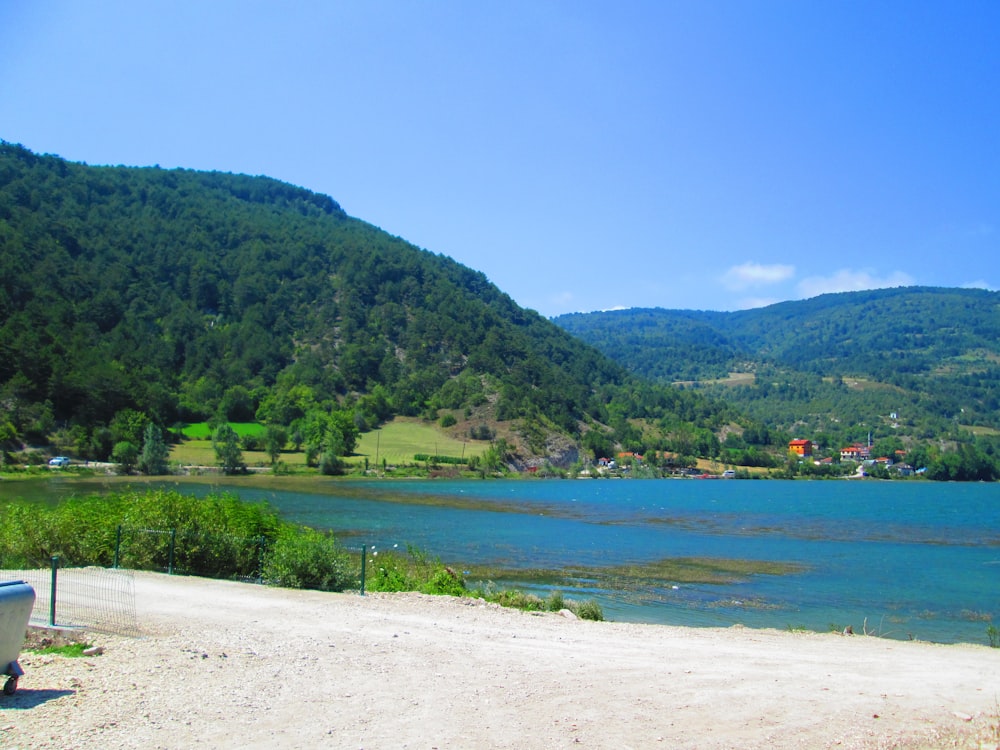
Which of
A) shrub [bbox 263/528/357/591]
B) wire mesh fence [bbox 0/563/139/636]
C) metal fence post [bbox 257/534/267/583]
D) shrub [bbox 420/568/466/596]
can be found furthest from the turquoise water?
wire mesh fence [bbox 0/563/139/636]

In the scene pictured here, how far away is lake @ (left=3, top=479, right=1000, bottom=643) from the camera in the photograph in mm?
26589

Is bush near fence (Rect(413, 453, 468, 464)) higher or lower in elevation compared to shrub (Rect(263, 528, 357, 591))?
lower

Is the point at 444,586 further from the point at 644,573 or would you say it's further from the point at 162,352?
the point at 162,352

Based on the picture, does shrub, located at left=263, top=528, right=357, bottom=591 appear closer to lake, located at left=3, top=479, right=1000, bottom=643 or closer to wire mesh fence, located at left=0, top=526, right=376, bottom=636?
wire mesh fence, located at left=0, top=526, right=376, bottom=636

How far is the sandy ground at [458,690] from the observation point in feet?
28.4

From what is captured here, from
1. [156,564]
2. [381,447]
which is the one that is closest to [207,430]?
[381,447]

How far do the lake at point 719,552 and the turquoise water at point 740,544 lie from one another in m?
0.13

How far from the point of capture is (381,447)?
145m

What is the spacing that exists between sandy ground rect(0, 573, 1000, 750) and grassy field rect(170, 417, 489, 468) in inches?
4129

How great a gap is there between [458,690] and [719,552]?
3732 cm

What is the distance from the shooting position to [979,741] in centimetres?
879

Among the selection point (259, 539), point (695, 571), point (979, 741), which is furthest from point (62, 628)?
point (695, 571)

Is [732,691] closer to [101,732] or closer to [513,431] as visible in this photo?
[101,732]

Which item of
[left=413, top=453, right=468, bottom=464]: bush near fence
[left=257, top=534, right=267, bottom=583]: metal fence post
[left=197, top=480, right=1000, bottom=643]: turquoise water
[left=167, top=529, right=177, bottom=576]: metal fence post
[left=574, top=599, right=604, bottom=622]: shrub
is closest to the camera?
[left=167, top=529, right=177, bottom=576]: metal fence post
